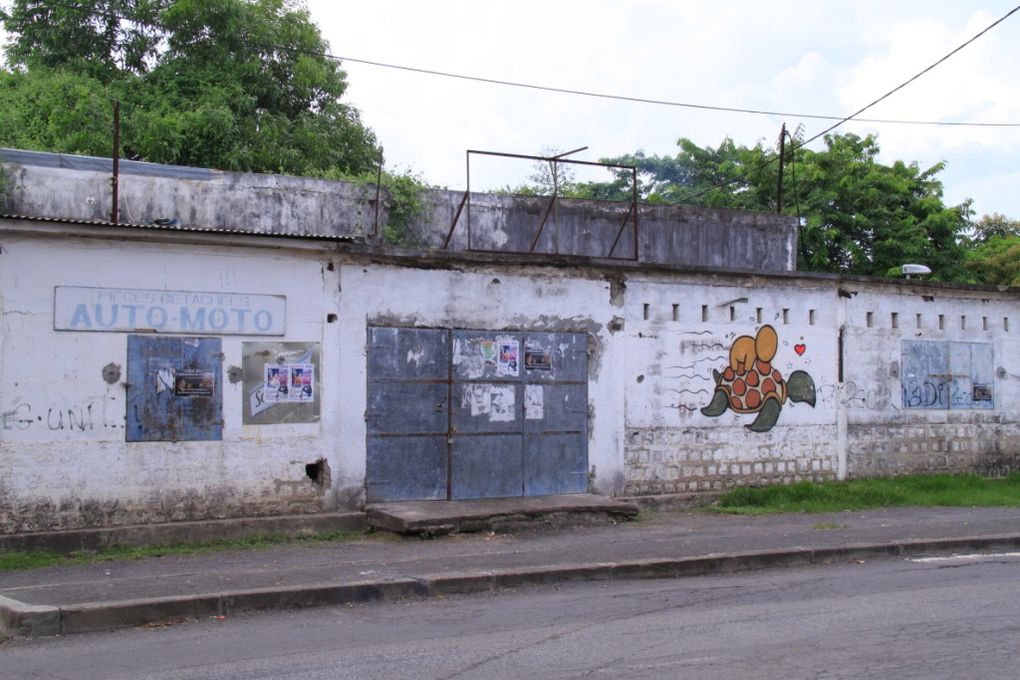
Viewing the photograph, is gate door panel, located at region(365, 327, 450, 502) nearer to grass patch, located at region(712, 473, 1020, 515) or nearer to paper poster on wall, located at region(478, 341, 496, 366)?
paper poster on wall, located at region(478, 341, 496, 366)

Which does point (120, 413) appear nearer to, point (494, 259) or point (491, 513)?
point (491, 513)

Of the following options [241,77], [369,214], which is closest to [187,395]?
[369,214]

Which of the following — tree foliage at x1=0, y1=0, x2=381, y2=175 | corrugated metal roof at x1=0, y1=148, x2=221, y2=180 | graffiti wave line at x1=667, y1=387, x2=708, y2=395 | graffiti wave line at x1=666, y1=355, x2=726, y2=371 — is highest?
tree foliage at x1=0, y1=0, x2=381, y2=175

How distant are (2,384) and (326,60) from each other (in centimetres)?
1708

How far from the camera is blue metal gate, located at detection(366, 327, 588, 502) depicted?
13.2 m

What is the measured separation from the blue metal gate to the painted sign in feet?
4.74

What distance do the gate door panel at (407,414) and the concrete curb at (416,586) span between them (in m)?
3.50

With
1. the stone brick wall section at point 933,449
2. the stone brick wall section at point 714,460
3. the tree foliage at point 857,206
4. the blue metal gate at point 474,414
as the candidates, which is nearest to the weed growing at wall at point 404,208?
the blue metal gate at point 474,414

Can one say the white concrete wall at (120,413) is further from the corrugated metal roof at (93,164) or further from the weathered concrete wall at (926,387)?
the weathered concrete wall at (926,387)

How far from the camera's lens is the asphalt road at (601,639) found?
6.72m

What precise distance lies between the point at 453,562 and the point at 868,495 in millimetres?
7993

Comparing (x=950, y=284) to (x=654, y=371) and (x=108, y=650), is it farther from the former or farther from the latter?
(x=108, y=650)

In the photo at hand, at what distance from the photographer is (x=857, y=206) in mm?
29500

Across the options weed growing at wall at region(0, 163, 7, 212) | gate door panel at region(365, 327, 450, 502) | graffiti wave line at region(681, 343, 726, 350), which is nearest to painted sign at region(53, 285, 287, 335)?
gate door panel at region(365, 327, 450, 502)
